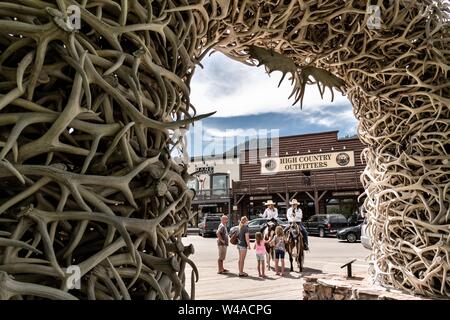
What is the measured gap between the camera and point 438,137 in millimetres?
2230

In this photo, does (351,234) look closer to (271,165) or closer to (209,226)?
(209,226)

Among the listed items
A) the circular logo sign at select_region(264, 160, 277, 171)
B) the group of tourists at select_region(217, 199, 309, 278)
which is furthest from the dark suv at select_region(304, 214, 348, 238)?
the group of tourists at select_region(217, 199, 309, 278)

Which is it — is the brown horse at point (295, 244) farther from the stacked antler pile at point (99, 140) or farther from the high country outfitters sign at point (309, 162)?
the high country outfitters sign at point (309, 162)

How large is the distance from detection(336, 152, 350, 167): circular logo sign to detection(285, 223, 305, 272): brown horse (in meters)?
11.4

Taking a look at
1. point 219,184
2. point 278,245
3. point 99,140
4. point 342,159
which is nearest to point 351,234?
point 342,159

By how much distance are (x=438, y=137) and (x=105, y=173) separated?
214 centimetres

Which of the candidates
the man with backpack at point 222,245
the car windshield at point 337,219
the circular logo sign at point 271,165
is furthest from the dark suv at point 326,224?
the man with backpack at point 222,245

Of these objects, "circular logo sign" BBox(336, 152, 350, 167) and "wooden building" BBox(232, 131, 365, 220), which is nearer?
"wooden building" BBox(232, 131, 365, 220)

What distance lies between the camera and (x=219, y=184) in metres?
21.7

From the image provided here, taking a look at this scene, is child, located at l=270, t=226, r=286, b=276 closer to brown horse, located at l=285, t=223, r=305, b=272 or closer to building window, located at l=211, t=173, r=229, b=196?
brown horse, located at l=285, t=223, r=305, b=272

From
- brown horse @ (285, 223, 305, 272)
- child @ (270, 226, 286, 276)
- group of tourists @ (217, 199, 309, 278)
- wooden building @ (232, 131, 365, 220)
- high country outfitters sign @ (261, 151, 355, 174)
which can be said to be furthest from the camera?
high country outfitters sign @ (261, 151, 355, 174)

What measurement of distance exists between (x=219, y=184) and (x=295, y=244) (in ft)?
49.7

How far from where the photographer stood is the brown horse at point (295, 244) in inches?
255

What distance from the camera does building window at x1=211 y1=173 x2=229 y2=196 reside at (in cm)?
2114
